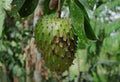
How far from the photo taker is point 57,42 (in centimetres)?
112

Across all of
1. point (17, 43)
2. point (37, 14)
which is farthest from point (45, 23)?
point (17, 43)

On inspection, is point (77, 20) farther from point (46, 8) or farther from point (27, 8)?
point (46, 8)

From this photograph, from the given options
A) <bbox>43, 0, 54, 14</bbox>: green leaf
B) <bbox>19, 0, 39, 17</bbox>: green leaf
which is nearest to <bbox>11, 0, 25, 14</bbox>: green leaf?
<bbox>19, 0, 39, 17</bbox>: green leaf

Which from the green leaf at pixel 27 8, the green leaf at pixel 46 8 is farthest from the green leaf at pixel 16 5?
the green leaf at pixel 46 8

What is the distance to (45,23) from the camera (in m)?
1.17

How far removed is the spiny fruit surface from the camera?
1.13m

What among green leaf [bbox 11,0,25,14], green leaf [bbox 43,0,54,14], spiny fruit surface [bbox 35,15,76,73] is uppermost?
green leaf [bbox 11,0,25,14]

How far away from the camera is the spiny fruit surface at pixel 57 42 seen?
3.69ft

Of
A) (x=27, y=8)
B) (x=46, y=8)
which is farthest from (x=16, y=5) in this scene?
(x=46, y=8)

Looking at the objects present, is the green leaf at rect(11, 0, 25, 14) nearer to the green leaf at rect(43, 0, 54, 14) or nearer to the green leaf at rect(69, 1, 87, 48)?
Result: the green leaf at rect(69, 1, 87, 48)

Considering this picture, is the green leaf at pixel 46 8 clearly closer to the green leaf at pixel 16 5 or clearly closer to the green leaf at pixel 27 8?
the green leaf at pixel 27 8

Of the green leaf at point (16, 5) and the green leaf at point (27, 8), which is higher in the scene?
the green leaf at point (16, 5)

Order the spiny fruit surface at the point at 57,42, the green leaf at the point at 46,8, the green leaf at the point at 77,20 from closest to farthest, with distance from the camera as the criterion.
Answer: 1. the green leaf at the point at 77,20
2. the spiny fruit surface at the point at 57,42
3. the green leaf at the point at 46,8

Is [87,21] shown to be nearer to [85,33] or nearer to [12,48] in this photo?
[85,33]
